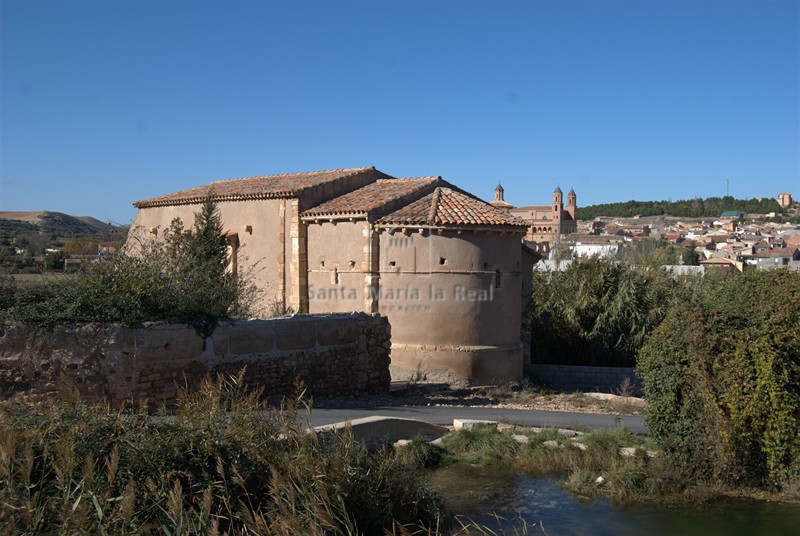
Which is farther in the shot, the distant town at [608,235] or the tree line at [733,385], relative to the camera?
the distant town at [608,235]

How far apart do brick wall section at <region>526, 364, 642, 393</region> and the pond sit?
1195 cm

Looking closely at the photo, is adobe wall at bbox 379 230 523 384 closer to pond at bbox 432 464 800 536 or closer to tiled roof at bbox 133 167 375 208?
tiled roof at bbox 133 167 375 208

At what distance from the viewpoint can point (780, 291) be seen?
378 inches

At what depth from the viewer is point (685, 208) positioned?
171375 millimetres

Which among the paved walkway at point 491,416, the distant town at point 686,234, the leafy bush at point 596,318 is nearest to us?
the paved walkway at point 491,416

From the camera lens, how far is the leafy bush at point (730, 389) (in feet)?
28.1

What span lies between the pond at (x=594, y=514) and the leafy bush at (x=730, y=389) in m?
0.57

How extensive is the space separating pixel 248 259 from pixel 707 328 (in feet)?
50.7

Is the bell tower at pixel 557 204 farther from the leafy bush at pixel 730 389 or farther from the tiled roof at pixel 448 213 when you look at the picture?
the leafy bush at pixel 730 389

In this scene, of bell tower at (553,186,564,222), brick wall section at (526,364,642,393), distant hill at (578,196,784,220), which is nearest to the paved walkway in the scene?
brick wall section at (526,364,642,393)

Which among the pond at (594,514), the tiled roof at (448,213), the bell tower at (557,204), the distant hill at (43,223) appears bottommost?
the pond at (594,514)

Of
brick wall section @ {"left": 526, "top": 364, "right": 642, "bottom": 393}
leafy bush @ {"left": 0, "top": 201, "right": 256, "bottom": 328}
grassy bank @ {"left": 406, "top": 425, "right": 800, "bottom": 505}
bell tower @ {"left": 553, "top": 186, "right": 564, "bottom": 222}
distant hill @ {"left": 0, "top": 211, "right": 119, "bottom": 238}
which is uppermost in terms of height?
bell tower @ {"left": 553, "top": 186, "right": 564, "bottom": 222}

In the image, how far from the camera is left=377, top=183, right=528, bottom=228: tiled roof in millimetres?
17797

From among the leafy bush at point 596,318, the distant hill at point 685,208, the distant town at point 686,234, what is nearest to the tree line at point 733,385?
the leafy bush at point 596,318
